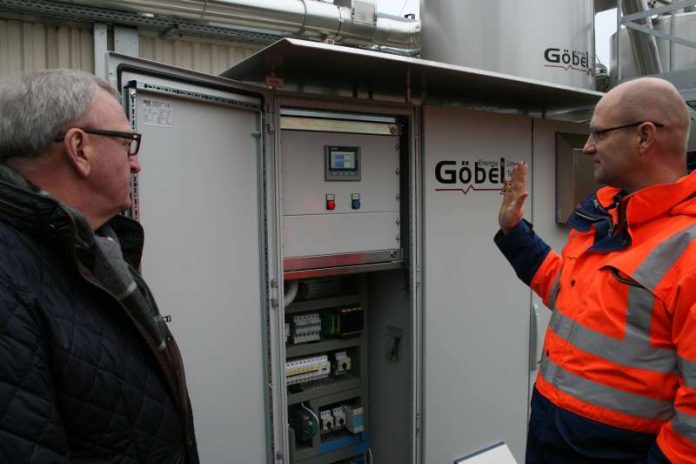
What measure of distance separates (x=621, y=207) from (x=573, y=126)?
2.09 metres

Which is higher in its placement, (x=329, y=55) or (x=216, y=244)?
(x=329, y=55)

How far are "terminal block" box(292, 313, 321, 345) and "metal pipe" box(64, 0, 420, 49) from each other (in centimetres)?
179

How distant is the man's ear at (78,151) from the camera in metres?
1.05

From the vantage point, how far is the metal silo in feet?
9.62

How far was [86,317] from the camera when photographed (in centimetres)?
96

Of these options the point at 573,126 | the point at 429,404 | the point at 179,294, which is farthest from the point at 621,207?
the point at 573,126

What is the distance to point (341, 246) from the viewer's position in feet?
8.21

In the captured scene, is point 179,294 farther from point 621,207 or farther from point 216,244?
point 621,207

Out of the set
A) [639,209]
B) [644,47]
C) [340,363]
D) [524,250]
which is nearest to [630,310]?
[639,209]

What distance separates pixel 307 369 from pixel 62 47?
268cm

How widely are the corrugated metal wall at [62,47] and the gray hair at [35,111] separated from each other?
2.44 metres

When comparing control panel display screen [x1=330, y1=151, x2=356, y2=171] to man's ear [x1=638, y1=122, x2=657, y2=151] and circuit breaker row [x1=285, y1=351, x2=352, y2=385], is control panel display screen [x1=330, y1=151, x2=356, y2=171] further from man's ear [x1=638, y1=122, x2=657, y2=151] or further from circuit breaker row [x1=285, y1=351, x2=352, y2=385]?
man's ear [x1=638, y1=122, x2=657, y2=151]

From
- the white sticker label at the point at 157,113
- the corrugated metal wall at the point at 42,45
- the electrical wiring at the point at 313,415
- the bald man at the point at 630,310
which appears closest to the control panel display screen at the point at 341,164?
the white sticker label at the point at 157,113

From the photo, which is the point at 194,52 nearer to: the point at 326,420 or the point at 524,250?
the point at 326,420
